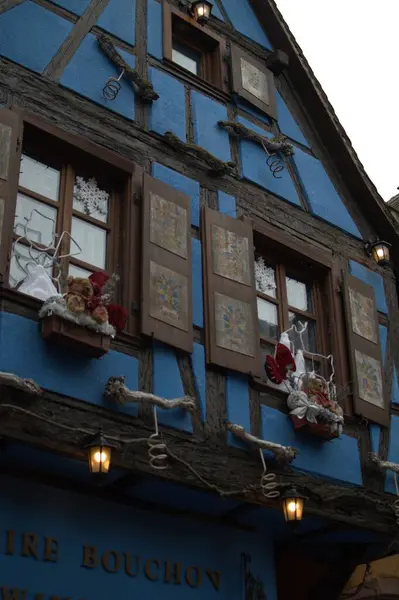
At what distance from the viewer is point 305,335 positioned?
782cm

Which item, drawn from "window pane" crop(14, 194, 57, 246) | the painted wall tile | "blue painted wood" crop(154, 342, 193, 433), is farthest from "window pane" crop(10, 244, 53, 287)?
the painted wall tile

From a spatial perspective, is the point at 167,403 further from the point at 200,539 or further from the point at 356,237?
the point at 356,237

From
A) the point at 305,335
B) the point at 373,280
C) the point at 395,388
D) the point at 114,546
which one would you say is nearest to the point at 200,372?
the point at 114,546

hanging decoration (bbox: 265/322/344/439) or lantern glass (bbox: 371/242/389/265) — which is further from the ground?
lantern glass (bbox: 371/242/389/265)

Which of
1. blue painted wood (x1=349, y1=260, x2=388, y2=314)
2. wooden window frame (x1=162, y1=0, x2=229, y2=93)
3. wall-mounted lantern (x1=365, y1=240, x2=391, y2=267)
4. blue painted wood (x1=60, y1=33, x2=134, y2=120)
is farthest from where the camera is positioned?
wall-mounted lantern (x1=365, y1=240, x2=391, y2=267)

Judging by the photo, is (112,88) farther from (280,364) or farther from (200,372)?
(280,364)

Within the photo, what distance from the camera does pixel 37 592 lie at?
530cm

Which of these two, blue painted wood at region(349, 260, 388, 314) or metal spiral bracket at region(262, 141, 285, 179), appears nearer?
metal spiral bracket at region(262, 141, 285, 179)

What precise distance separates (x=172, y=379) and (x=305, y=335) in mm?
1900

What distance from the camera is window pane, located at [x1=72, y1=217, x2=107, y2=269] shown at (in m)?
6.54

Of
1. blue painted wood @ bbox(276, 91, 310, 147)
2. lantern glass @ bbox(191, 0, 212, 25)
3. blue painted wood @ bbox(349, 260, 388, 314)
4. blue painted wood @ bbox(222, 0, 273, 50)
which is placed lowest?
blue painted wood @ bbox(349, 260, 388, 314)

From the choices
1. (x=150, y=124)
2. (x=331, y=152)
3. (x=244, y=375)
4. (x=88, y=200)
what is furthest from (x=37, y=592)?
(x=331, y=152)

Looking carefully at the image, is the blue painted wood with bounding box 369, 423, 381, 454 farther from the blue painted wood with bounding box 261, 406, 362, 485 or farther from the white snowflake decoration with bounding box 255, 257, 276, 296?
the white snowflake decoration with bounding box 255, 257, 276, 296

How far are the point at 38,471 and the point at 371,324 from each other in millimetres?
3617
